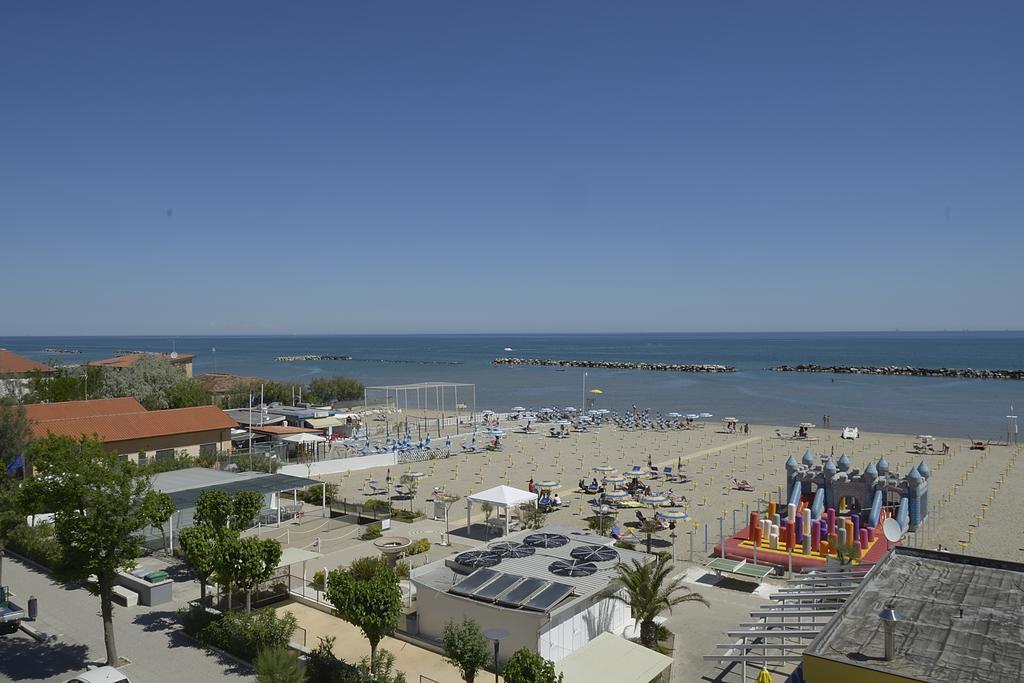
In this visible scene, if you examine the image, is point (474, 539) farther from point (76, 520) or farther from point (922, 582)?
point (922, 582)

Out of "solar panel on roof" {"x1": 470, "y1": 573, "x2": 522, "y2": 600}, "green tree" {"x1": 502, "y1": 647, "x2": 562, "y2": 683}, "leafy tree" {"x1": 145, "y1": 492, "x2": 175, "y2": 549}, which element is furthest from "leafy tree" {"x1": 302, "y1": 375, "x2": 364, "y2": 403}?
"green tree" {"x1": 502, "y1": 647, "x2": 562, "y2": 683}

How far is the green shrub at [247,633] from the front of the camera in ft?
42.4

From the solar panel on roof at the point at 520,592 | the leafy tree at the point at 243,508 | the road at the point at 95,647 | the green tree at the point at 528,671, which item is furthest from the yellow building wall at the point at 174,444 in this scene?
the green tree at the point at 528,671

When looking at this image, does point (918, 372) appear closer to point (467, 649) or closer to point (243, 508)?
point (243, 508)

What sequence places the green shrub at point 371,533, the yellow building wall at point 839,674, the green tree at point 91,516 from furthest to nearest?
the green shrub at point 371,533, the green tree at point 91,516, the yellow building wall at point 839,674

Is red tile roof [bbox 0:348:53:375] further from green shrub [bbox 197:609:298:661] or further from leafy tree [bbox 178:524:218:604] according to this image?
green shrub [bbox 197:609:298:661]

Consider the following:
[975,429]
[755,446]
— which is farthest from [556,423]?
[975,429]

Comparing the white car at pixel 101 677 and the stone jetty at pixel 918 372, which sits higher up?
the white car at pixel 101 677

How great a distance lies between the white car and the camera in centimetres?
1090

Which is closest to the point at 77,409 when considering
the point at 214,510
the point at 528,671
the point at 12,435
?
the point at 12,435

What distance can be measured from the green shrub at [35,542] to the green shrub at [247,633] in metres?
7.20

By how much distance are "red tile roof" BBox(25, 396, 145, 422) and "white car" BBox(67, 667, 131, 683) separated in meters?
21.3

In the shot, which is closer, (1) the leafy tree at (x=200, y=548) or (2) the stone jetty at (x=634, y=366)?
(1) the leafy tree at (x=200, y=548)

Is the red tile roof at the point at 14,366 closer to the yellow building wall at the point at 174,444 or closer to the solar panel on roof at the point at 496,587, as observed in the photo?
the yellow building wall at the point at 174,444
